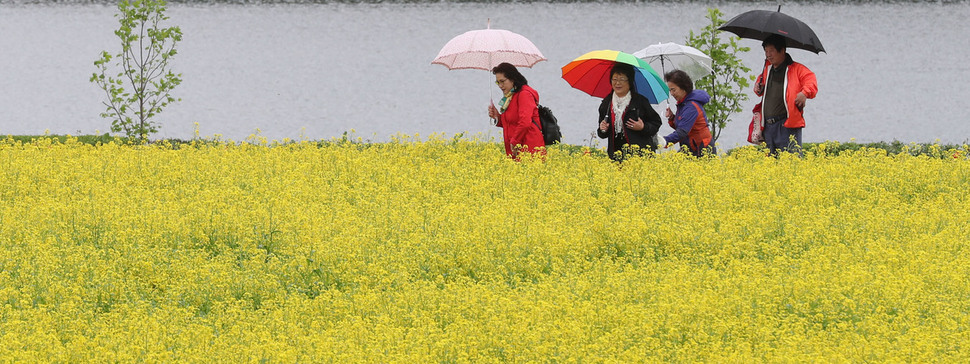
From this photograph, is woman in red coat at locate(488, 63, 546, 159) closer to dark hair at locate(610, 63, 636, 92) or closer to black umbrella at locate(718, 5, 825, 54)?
dark hair at locate(610, 63, 636, 92)

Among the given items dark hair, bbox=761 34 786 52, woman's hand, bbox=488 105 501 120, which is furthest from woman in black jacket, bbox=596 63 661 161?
dark hair, bbox=761 34 786 52

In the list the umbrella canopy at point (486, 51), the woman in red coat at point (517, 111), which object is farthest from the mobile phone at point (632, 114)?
the umbrella canopy at point (486, 51)

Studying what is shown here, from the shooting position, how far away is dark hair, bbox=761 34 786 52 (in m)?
9.59

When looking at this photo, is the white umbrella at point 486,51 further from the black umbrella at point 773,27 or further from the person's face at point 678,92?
the black umbrella at point 773,27

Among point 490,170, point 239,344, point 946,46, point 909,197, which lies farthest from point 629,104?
point 946,46

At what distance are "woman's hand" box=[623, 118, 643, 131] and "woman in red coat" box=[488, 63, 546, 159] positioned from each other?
721 millimetres

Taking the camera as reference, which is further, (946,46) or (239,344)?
(946,46)

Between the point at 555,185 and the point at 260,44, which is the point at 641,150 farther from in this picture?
the point at 260,44

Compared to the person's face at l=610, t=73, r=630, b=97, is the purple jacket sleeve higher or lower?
lower

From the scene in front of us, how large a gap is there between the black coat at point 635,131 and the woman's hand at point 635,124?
30mm

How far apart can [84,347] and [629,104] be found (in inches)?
199

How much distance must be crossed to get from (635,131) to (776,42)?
1331 millimetres

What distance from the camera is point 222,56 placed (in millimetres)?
14336

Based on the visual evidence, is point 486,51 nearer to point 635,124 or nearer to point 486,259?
point 635,124
